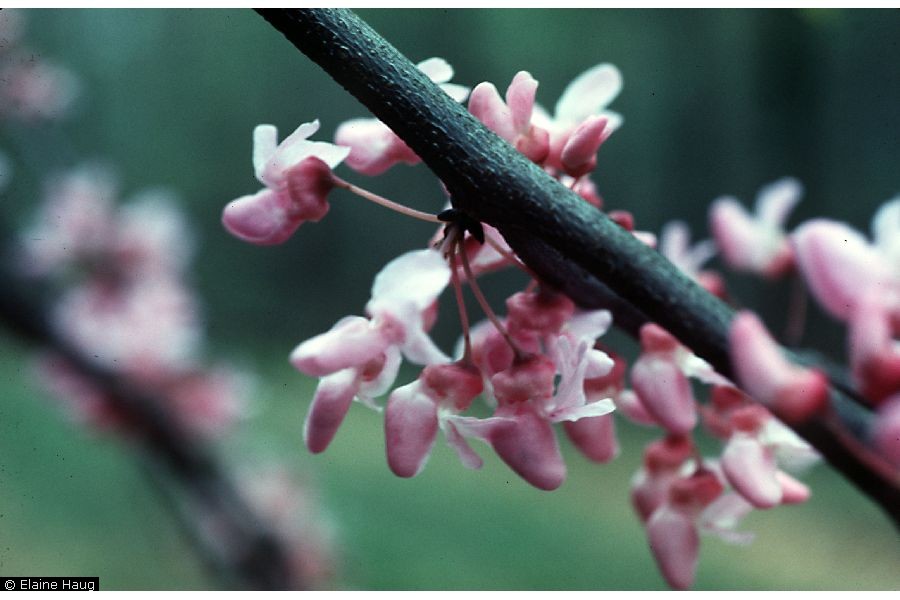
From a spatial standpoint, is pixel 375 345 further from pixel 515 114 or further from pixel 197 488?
pixel 197 488

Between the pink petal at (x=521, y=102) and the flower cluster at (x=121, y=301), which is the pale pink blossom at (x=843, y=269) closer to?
the pink petal at (x=521, y=102)

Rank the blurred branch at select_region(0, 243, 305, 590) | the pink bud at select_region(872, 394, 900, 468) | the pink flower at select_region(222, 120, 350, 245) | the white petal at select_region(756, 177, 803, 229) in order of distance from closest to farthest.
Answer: the pink bud at select_region(872, 394, 900, 468)
the pink flower at select_region(222, 120, 350, 245)
the white petal at select_region(756, 177, 803, 229)
the blurred branch at select_region(0, 243, 305, 590)

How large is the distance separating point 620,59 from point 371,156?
3.72 ft

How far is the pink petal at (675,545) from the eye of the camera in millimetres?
307

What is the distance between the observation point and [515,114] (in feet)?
0.91

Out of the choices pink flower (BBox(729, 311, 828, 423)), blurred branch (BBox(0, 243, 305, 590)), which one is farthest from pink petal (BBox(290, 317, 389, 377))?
blurred branch (BBox(0, 243, 305, 590))

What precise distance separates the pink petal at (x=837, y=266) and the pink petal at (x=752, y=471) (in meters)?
0.08

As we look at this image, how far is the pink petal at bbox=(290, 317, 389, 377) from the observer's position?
0.24m

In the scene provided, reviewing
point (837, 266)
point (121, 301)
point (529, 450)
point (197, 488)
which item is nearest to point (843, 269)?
point (837, 266)

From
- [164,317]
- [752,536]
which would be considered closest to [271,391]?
[164,317]

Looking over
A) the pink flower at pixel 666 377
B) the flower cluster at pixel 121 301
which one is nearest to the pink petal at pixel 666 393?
the pink flower at pixel 666 377

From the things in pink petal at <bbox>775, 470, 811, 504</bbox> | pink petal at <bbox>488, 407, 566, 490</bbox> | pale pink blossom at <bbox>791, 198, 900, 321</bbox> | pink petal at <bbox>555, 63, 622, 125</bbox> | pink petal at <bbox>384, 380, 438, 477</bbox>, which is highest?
pink petal at <bbox>555, 63, 622, 125</bbox>

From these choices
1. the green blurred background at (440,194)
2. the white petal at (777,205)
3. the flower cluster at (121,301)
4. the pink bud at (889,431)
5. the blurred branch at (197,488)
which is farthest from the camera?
the green blurred background at (440,194)

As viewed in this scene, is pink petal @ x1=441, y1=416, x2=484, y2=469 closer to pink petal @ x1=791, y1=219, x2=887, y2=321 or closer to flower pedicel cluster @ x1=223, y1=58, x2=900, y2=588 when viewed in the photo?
flower pedicel cluster @ x1=223, y1=58, x2=900, y2=588
